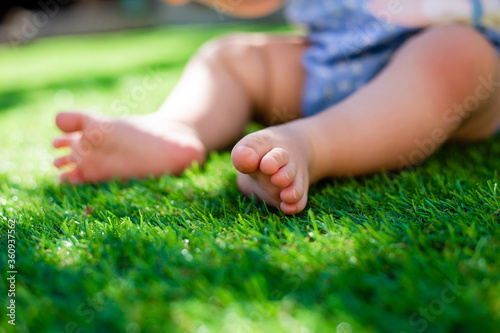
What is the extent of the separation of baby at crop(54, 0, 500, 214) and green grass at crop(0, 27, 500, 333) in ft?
0.20

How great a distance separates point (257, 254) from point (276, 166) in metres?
0.17

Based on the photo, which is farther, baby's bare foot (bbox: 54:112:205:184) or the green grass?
baby's bare foot (bbox: 54:112:205:184)

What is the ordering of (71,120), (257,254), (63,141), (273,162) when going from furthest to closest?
(63,141), (71,120), (273,162), (257,254)

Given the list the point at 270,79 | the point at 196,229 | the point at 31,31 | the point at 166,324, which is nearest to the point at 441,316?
the point at 166,324

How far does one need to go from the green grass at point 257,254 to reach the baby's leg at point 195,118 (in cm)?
6

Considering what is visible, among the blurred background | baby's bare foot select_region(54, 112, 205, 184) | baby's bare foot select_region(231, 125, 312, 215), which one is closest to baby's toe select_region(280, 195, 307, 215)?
baby's bare foot select_region(231, 125, 312, 215)

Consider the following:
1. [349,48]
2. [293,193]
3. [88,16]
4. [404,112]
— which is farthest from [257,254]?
[88,16]

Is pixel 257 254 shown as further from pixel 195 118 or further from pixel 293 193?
pixel 195 118

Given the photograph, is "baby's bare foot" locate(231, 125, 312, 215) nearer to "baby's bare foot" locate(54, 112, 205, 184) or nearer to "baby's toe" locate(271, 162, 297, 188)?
"baby's toe" locate(271, 162, 297, 188)

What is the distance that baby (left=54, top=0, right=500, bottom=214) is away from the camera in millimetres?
946

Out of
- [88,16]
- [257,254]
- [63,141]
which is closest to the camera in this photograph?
[257,254]

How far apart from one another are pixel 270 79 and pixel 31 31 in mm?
8692

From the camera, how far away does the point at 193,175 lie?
1.12 metres

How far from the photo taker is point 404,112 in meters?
0.98
